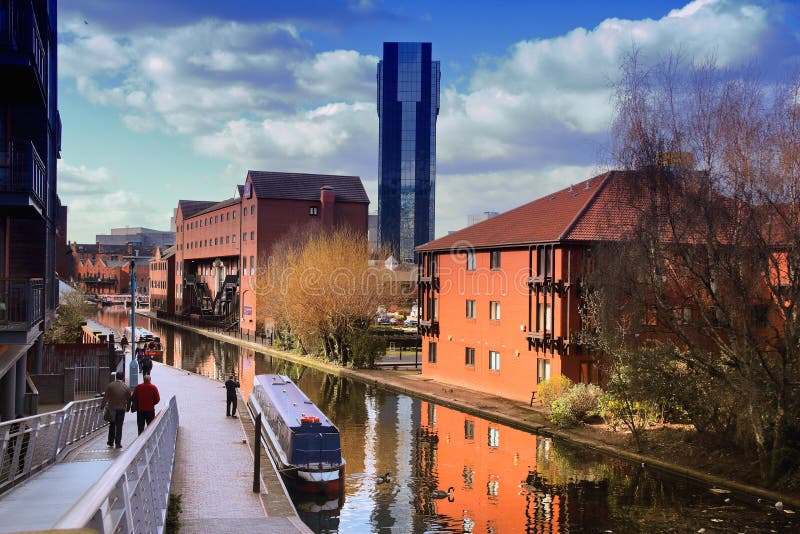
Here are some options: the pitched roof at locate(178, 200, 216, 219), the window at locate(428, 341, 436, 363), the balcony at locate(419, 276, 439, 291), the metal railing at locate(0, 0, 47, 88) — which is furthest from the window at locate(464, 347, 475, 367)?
the pitched roof at locate(178, 200, 216, 219)

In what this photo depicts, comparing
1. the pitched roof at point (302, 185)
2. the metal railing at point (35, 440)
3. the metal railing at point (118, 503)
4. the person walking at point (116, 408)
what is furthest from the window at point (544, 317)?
the pitched roof at point (302, 185)

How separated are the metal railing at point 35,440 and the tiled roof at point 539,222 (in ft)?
64.2

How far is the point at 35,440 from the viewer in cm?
1002

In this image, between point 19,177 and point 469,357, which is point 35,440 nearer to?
point 19,177

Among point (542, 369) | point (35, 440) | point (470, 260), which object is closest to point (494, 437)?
point (542, 369)

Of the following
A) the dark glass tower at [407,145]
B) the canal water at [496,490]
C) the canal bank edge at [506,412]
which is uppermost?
the dark glass tower at [407,145]

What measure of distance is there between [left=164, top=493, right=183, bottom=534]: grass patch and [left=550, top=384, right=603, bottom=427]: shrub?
14.4 metres

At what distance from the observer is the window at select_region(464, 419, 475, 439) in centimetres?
2458

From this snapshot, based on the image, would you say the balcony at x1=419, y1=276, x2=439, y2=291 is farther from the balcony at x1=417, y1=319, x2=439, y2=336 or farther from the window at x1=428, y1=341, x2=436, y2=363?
the window at x1=428, y1=341, x2=436, y2=363

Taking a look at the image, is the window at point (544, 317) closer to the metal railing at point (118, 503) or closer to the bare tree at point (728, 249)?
the bare tree at point (728, 249)

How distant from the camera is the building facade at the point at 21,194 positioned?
13.7 meters

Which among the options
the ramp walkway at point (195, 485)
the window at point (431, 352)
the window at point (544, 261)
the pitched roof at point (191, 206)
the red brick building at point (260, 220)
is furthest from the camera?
the pitched roof at point (191, 206)

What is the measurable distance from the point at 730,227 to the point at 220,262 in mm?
65540

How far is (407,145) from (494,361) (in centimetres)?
14743
